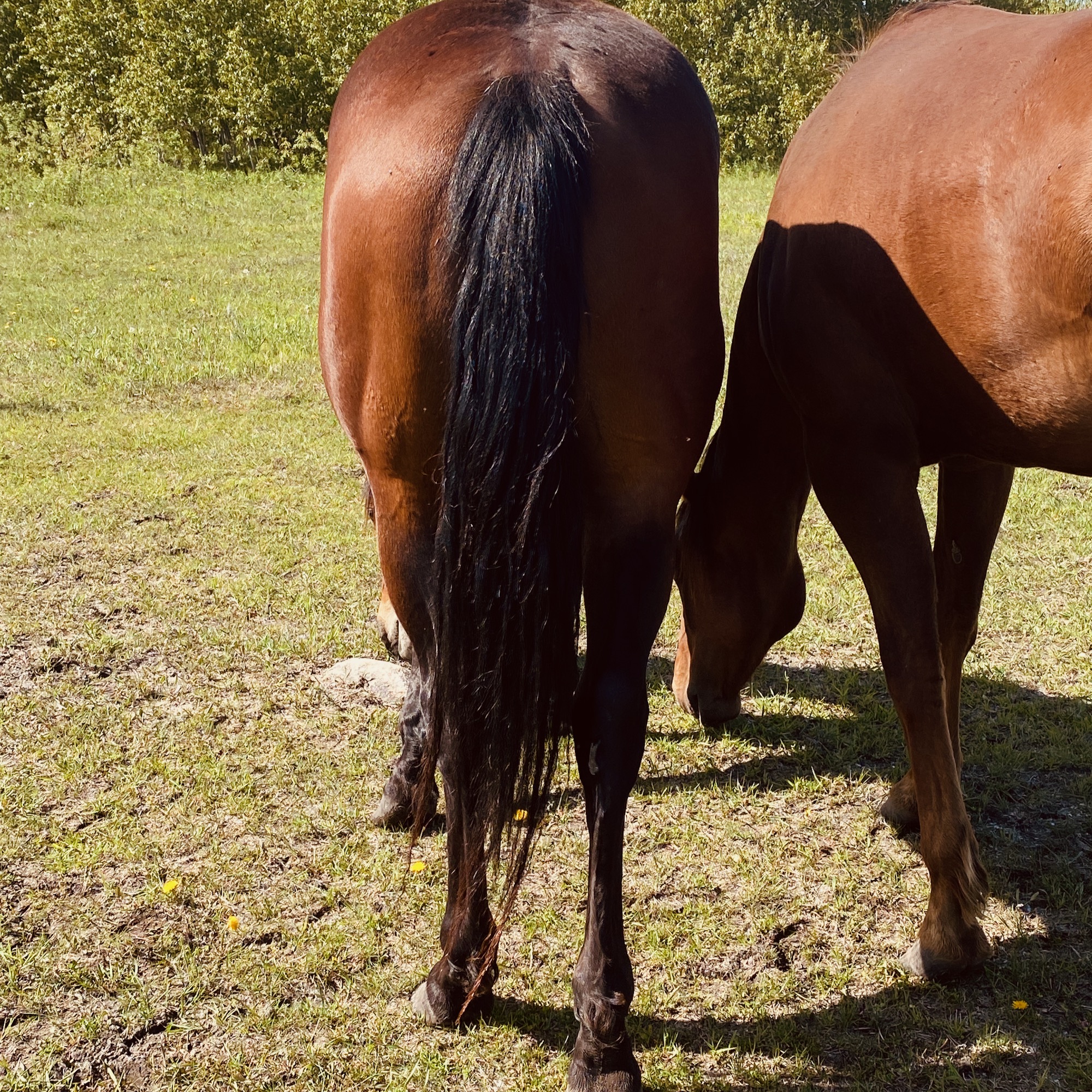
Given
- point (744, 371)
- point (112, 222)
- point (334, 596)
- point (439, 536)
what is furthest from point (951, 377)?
point (112, 222)

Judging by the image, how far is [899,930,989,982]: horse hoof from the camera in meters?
2.47

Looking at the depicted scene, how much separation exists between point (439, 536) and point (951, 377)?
3.72 ft

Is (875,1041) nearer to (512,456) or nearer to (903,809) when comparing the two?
(903,809)

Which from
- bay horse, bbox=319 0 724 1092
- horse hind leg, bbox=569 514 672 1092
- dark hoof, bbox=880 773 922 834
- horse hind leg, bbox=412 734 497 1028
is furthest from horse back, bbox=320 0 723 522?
dark hoof, bbox=880 773 922 834

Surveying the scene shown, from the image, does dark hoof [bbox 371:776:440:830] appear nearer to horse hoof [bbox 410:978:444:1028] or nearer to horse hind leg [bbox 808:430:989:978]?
horse hoof [bbox 410:978:444:1028]

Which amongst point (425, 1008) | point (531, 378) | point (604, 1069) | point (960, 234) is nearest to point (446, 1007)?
point (425, 1008)

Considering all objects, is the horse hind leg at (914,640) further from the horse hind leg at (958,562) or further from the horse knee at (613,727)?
the horse knee at (613,727)

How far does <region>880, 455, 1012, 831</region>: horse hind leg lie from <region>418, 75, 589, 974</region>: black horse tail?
1.32 metres

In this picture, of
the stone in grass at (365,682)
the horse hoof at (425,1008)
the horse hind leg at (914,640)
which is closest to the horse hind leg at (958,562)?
the horse hind leg at (914,640)

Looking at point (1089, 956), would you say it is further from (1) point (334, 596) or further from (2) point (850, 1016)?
(1) point (334, 596)

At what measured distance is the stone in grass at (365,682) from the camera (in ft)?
12.4

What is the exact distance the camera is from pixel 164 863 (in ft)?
9.46

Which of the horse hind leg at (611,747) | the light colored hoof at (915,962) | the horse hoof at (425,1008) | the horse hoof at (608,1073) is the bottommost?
the horse hoof at (425,1008)

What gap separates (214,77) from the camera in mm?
21312
